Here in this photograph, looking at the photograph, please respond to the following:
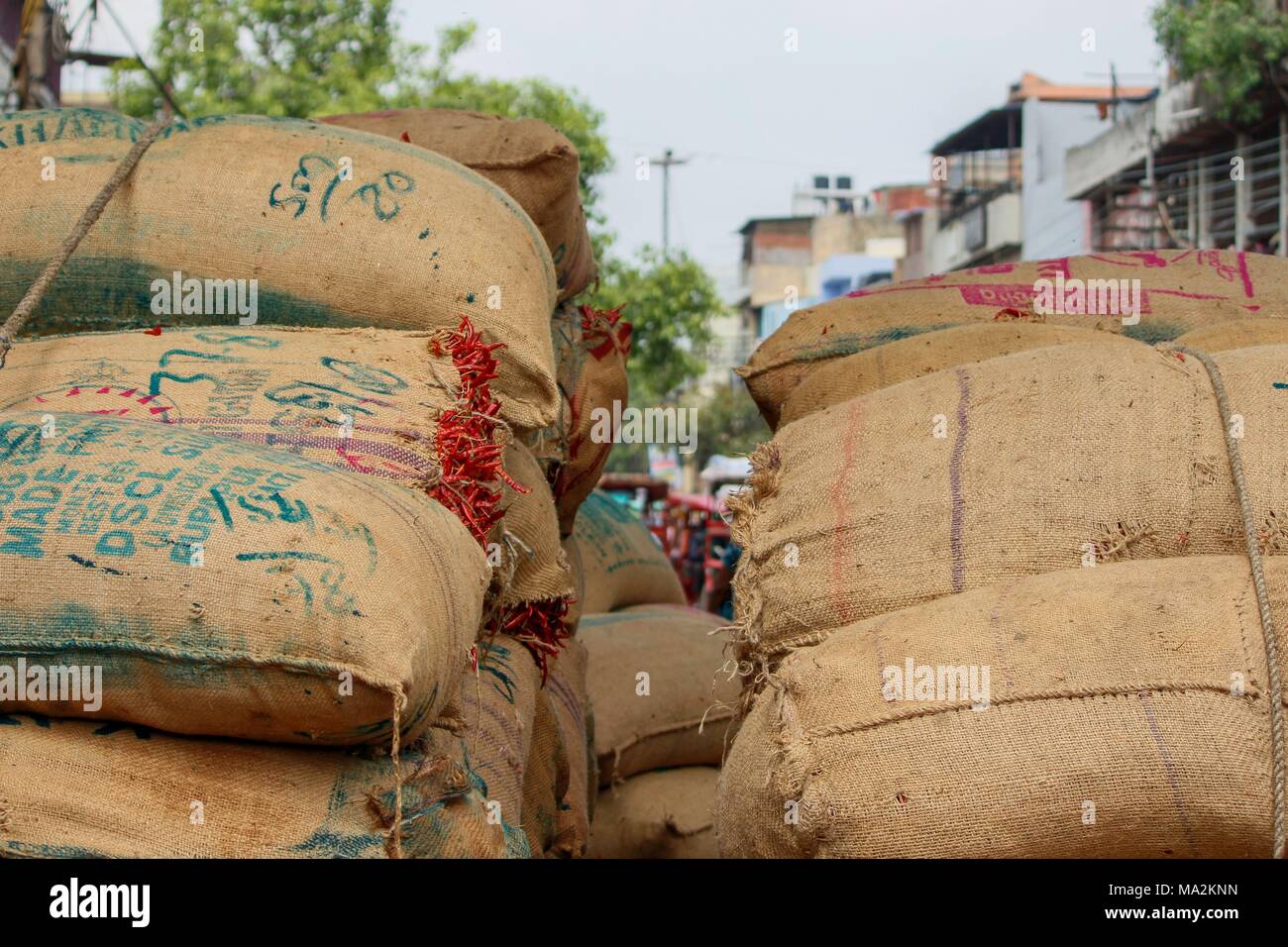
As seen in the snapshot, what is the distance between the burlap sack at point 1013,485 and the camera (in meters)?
1.94

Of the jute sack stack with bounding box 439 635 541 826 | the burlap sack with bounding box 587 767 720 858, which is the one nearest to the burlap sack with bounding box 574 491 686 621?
the burlap sack with bounding box 587 767 720 858

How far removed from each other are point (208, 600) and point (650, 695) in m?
2.27

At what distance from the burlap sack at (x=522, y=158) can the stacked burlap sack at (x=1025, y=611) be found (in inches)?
36.3

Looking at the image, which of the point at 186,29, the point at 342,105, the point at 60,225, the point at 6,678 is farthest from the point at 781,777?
the point at 186,29

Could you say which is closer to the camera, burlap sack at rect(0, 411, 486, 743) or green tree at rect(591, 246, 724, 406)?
burlap sack at rect(0, 411, 486, 743)

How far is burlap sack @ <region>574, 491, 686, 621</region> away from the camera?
4344 millimetres

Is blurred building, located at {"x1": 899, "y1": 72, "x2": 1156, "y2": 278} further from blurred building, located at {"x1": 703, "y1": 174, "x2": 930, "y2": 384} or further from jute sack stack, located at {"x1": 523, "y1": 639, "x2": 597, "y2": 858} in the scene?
jute sack stack, located at {"x1": 523, "y1": 639, "x2": 597, "y2": 858}

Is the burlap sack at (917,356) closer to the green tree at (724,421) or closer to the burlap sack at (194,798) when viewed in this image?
the burlap sack at (194,798)

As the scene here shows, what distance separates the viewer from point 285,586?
5.23ft

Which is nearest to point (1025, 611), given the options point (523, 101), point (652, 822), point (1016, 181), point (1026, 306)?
point (1026, 306)

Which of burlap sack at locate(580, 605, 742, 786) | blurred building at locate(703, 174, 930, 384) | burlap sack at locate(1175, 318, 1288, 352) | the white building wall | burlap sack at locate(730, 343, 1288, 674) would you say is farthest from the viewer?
blurred building at locate(703, 174, 930, 384)

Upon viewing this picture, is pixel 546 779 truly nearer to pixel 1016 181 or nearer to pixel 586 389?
pixel 586 389

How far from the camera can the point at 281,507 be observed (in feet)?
5.47

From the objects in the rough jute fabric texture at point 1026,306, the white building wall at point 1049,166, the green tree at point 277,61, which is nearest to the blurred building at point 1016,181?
the white building wall at point 1049,166
